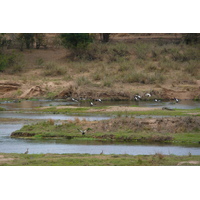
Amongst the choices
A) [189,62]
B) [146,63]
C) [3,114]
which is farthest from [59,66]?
[3,114]

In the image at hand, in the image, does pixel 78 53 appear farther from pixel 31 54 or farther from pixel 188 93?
pixel 188 93

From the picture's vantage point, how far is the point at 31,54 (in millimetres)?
47125

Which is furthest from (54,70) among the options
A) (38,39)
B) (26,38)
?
(38,39)

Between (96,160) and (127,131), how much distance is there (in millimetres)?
5776

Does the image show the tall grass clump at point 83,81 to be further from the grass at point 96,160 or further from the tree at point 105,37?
the grass at point 96,160

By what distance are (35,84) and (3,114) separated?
1093cm

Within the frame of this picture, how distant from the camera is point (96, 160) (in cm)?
1346

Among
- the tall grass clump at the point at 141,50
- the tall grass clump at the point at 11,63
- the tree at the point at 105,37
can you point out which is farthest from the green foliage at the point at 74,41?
the tree at the point at 105,37

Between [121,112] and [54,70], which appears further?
[54,70]

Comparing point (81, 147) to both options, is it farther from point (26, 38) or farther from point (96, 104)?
point (26, 38)

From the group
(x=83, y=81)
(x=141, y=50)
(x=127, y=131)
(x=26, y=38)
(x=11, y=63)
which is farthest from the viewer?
(x=26, y=38)

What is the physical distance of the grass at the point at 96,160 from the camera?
12.9m

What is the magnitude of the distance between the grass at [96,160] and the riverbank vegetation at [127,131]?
4.15 metres

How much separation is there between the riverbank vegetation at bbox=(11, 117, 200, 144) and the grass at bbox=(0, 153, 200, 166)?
163 inches
